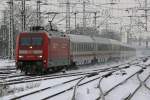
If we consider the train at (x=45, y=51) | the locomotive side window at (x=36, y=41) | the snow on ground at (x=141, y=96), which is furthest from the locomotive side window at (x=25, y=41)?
the snow on ground at (x=141, y=96)

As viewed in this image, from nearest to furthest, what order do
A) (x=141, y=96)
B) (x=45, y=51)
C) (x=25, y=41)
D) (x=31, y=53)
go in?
(x=141, y=96), (x=45, y=51), (x=31, y=53), (x=25, y=41)

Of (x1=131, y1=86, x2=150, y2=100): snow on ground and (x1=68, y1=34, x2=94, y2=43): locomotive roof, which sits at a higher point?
(x1=68, y1=34, x2=94, y2=43): locomotive roof

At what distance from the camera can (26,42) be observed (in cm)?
2817

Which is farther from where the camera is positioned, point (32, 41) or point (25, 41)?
point (25, 41)

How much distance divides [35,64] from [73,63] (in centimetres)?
780

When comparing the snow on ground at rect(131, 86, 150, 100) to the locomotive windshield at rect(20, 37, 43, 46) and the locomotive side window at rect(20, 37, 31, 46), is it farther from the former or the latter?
the locomotive side window at rect(20, 37, 31, 46)

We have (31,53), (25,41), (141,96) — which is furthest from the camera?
(25,41)

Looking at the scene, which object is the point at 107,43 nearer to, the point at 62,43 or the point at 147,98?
the point at 62,43

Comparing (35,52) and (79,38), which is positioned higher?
(79,38)

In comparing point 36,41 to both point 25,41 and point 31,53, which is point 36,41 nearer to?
point 25,41

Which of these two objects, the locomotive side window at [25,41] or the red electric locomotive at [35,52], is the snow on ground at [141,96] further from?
the locomotive side window at [25,41]

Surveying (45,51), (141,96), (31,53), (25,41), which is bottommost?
(141,96)

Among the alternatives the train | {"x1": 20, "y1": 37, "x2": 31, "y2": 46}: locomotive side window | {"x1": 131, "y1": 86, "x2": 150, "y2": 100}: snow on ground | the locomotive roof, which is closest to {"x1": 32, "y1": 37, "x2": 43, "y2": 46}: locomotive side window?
the train

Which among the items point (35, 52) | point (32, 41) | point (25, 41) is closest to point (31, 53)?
point (35, 52)
